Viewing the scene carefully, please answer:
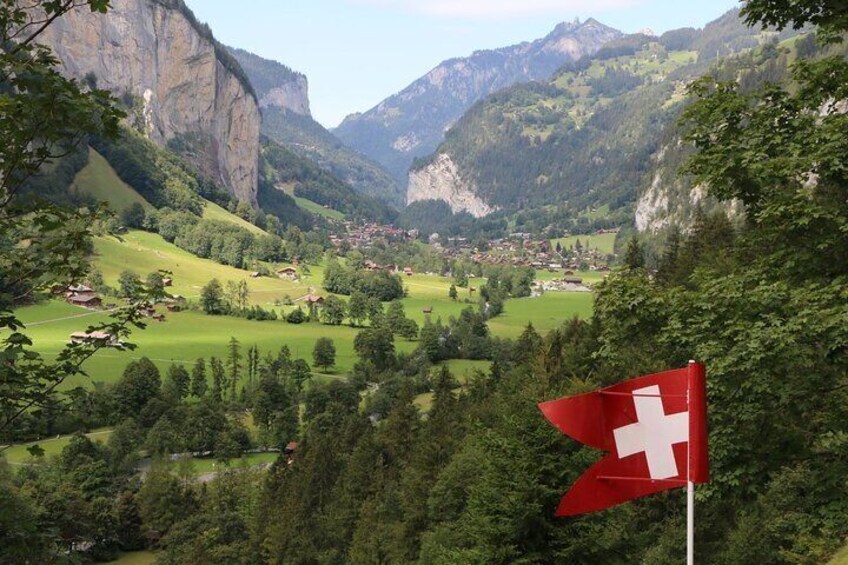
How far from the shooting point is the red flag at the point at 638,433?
22.7 feet

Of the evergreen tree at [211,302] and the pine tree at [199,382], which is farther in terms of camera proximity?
the evergreen tree at [211,302]

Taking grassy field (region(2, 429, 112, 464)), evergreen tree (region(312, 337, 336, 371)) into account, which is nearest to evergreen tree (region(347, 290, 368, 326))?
evergreen tree (region(312, 337, 336, 371))

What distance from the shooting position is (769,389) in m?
9.71

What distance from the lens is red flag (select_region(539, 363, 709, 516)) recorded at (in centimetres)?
693

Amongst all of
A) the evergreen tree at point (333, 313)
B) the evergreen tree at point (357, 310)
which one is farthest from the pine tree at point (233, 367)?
the evergreen tree at point (357, 310)

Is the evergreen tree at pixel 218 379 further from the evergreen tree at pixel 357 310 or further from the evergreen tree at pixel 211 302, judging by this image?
the evergreen tree at pixel 357 310

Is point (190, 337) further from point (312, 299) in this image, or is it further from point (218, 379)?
point (312, 299)

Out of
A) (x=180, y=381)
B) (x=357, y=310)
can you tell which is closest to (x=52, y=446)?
(x=180, y=381)

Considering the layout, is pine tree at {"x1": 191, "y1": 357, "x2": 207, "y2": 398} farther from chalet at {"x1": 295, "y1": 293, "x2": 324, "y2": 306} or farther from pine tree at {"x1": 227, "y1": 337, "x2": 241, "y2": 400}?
chalet at {"x1": 295, "y1": 293, "x2": 324, "y2": 306}

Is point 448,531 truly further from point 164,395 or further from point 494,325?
point 494,325

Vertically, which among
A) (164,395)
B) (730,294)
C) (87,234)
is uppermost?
(87,234)

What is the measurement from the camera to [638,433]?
712 cm

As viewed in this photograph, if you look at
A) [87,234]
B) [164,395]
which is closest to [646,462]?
[87,234]

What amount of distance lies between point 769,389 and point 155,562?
69537 millimetres
